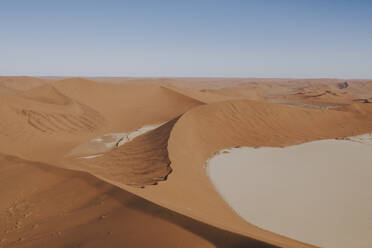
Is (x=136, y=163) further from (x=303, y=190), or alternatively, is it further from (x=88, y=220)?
(x=303, y=190)

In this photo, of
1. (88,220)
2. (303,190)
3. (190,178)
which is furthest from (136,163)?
(303,190)

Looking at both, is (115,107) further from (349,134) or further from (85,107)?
(349,134)

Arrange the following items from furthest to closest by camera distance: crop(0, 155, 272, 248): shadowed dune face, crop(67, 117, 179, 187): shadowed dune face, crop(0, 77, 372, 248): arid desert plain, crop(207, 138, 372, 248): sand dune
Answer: crop(67, 117, 179, 187): shadowed dune face → crop(207, 138, 372, 248): sand dune → crop(0, 77, 372, 248): arid desert plain → crop(0, 155, 272, 248): shadowed dune face

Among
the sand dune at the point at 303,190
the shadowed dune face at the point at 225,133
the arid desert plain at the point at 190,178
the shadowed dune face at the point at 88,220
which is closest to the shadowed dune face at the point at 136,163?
the arid desert plain at the point at 190,178

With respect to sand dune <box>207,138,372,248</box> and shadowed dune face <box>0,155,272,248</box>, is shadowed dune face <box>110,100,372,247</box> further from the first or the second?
shadowed dune face <box>0,155,272,248</box>

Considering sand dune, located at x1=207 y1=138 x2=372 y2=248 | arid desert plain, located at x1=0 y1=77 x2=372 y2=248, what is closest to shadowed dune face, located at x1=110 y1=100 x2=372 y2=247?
arid desert plain, located at x1=0 y1=77 x2=372 y2=248

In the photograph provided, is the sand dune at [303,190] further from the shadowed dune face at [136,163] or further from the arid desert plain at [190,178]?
the shadowed dune face at [136,163]
